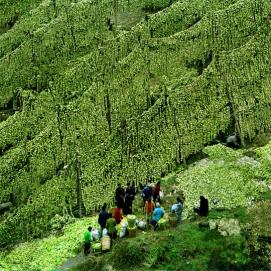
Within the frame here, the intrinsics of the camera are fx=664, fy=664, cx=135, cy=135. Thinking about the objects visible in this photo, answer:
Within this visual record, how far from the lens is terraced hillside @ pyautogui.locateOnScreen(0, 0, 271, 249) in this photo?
33.4 m

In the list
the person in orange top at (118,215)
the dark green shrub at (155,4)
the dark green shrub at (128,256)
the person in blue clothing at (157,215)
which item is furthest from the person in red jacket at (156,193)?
the dark green shrub at (155,4)

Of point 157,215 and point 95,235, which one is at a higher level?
point 157,215

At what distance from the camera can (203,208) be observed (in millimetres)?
28078

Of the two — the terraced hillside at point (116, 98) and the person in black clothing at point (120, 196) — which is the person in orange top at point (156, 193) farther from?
the terraced hillside at point (116, 98)

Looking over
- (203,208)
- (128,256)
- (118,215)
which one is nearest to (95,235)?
(118,215)

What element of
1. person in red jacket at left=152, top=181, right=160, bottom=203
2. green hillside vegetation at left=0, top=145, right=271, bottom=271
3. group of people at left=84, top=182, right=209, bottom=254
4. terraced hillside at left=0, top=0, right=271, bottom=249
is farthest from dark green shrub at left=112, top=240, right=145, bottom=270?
terraced hillside at left=0, top=0, right=271, bottom=249

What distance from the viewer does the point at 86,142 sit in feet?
115

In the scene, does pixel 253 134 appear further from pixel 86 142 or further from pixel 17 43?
pixel 17 43

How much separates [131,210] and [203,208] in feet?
11.5

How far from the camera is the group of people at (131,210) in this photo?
27406mm

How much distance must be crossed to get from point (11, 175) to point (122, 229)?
28.9 ft

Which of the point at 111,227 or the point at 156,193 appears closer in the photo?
the point at 111,227

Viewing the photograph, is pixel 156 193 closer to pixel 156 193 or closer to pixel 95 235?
pixel 156 193

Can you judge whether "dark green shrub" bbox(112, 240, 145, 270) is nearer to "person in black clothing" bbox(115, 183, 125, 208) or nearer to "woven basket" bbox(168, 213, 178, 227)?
"woven basket" bbox(168, 213, 178, 227)
